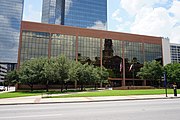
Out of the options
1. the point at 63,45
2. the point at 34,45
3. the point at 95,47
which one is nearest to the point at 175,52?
the point at 95,47

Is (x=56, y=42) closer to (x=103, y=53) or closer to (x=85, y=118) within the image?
(x=103, y=53)

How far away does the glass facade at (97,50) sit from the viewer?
206 ft

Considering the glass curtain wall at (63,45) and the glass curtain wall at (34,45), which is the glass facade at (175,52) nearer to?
the glass curtain wall at (63,45)

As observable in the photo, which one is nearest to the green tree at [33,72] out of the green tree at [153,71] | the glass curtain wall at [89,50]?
the glass curtain wall at [89,50]

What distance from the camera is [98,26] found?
132250 mm

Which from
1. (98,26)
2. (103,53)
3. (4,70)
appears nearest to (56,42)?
(103,53)

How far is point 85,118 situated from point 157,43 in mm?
77662

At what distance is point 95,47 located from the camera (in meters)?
70.3

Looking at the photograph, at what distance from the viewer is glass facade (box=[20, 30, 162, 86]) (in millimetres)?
62812

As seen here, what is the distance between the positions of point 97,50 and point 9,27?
3757 inches

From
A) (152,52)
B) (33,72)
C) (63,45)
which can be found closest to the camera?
(33,72)

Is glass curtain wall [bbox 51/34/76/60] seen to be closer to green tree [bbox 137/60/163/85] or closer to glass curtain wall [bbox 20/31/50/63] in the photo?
glass curtain wall [bbox 20/31/50/63]

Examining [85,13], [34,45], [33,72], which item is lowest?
[33,72]

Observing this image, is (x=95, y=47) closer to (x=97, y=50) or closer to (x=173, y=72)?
(x=97, y=50)
